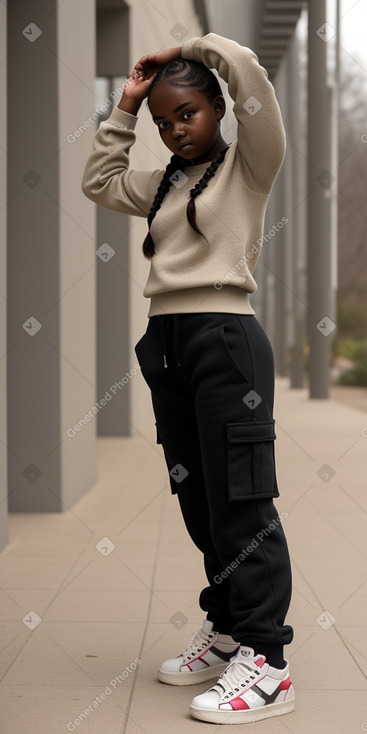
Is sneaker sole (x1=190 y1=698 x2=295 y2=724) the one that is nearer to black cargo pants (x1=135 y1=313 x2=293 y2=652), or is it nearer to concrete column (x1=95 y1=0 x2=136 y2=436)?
black cargo pants (x1=135 y1=313 x2=293 y2=652)

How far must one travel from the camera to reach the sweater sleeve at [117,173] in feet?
8.25

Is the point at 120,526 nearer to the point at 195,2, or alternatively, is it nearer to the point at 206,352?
the point at 206,352

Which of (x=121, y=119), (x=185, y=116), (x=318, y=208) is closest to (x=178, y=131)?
(x=185, y=116)

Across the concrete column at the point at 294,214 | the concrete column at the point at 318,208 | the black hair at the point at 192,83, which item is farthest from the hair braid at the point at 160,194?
the concrete column at the point at 294,214

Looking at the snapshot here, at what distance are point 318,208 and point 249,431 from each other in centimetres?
1163

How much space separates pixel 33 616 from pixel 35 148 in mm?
2493

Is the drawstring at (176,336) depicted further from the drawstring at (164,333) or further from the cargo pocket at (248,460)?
the cargo pocket at (248,460)

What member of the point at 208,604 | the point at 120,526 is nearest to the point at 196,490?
the point at 208,604

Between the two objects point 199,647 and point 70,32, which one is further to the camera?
point 70,32

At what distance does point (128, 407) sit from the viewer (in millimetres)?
8320

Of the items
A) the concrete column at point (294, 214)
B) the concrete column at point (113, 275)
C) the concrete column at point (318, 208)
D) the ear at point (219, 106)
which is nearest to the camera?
the ear at point (219, 106)

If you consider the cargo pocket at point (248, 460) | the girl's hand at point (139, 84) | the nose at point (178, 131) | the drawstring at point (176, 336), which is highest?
the girl's hand at point (139, 84)

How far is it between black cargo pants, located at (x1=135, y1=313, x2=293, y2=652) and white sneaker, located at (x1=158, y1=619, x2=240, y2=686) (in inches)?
8.8

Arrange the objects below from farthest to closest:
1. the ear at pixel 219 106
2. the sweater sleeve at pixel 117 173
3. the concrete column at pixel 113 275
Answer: the concrete column at pixel 113 275, the sweater sleeve at pixel 117 173, the ear at pixel 219 106
